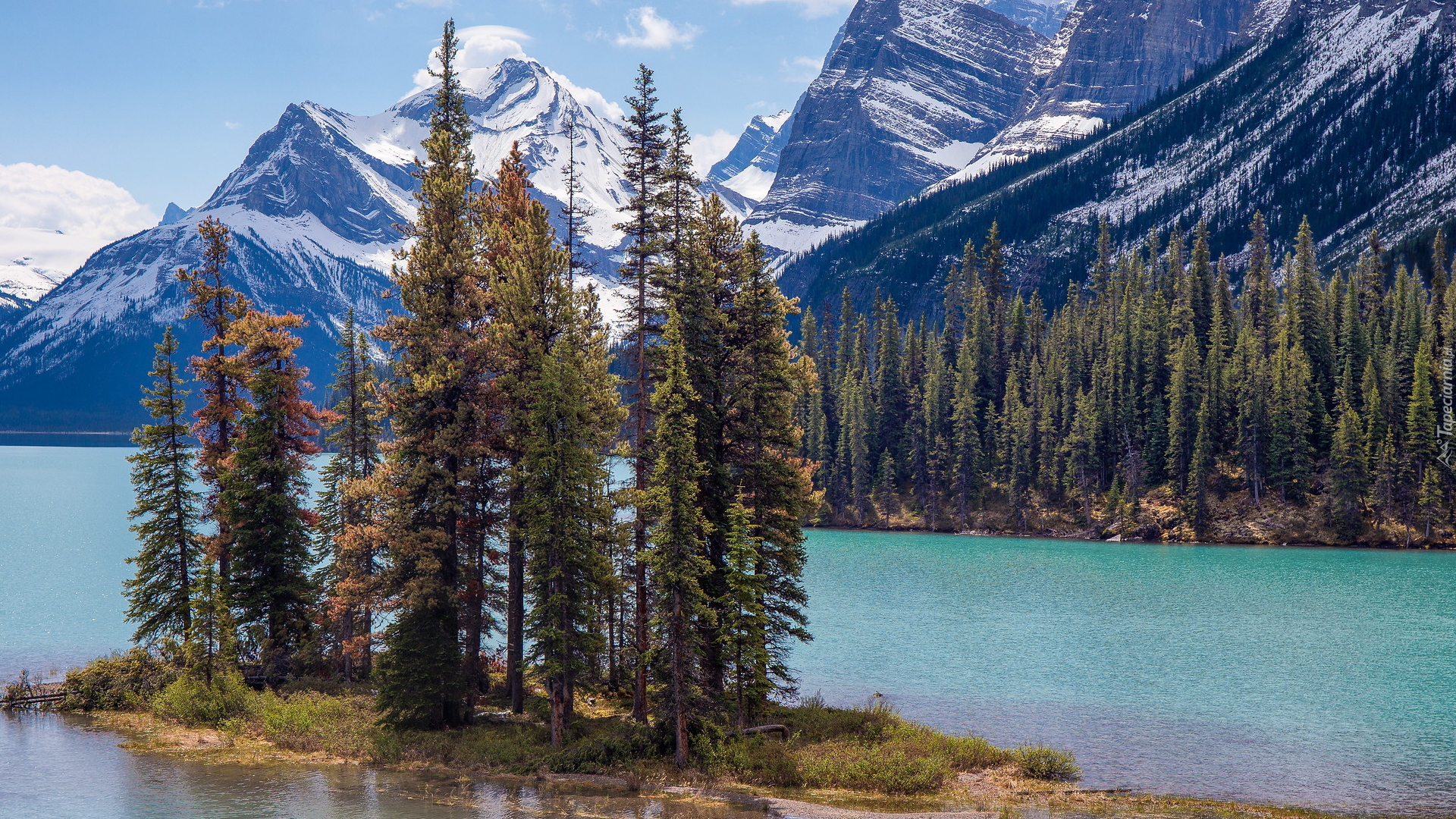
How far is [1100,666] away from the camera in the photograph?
43.8 m

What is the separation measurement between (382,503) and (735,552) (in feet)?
43.9

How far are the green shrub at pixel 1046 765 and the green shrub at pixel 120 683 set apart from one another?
31.2 meters

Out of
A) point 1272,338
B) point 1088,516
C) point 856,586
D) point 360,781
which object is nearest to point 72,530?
point 856,586

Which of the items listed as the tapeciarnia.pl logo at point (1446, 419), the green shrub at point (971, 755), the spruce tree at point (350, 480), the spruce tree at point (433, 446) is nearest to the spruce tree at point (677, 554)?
the spruce tree at point (433, 446)

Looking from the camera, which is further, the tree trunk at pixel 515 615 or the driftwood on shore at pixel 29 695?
the driftwood on shore at pixel 29 695

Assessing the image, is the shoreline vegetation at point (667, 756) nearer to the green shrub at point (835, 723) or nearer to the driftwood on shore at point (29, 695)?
the green shrub at point (835, 723)

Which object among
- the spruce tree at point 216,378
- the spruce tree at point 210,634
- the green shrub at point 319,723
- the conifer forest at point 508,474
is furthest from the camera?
the spruce tree at point 216,378

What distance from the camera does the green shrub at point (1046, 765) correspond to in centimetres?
2719

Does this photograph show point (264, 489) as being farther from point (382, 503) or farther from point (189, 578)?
point (382, 503)

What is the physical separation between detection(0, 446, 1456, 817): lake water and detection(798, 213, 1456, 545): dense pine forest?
1011cm

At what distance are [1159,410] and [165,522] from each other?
100734 mm

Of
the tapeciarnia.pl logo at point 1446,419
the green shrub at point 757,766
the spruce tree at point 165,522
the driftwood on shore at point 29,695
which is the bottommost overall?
the green shrub at point 757,766

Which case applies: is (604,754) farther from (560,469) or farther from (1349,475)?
(1349,475)

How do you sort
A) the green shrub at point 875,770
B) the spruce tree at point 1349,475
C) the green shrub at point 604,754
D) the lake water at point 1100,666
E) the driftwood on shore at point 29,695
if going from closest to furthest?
the green shrub at point 875,770 → the lake water at point 1100,666 → the green shrub at point 604,754 → the driftwood on shore at point 29,695 → the spruce tree at point 1349,475
